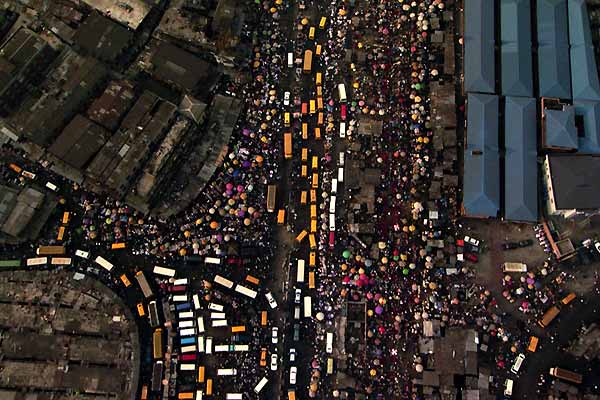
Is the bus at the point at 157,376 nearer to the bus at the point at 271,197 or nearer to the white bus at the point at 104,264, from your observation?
the white bus at the point at 104,264

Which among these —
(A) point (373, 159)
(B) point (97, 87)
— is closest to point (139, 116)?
(B) point (97, 87)

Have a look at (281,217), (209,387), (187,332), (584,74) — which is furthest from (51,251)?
(584,74)

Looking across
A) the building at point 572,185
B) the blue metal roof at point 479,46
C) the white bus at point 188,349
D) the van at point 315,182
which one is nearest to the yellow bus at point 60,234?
the white bus at point 188,349

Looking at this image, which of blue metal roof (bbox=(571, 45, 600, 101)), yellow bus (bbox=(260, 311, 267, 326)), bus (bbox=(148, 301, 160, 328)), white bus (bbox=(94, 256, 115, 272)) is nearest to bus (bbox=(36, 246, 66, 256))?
white bus (bbox=(94, 256, 115, 272))

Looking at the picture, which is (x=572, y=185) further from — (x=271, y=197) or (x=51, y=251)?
(x=51, y=251)

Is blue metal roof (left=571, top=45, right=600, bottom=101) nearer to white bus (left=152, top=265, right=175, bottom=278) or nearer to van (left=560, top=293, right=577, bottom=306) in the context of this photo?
van (left=560, top=293, right=577, bottom=306)

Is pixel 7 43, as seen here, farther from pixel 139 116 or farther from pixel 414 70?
pixel 414 70
